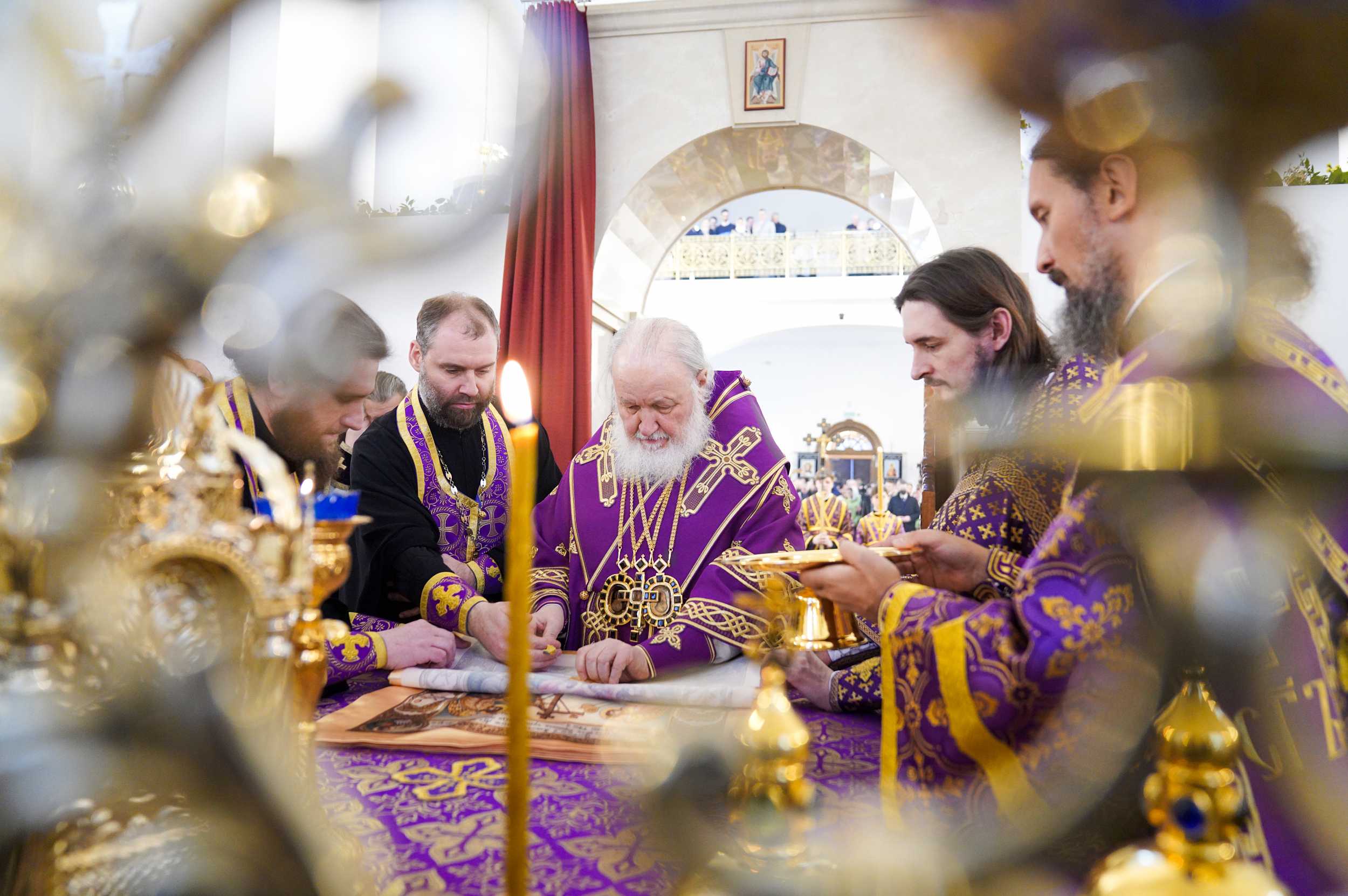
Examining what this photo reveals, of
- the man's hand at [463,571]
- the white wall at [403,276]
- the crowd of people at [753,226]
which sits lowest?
the man's hand at [463,571]

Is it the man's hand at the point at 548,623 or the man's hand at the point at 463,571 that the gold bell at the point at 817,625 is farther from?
the man's hand at the point at 463,571

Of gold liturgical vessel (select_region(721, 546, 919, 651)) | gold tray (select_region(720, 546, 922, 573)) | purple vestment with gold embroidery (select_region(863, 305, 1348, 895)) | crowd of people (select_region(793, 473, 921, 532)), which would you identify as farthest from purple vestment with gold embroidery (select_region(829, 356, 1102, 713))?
crowd of people (select_region(793, 473, 921, 532))

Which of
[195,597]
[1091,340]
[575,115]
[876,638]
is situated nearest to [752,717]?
[195,597]

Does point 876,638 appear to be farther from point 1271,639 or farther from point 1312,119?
point 1312,119

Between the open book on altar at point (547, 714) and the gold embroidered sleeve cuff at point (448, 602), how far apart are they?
13.8 inches

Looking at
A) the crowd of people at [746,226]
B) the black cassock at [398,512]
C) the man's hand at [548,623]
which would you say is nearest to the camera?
the man's hand at [548,623]

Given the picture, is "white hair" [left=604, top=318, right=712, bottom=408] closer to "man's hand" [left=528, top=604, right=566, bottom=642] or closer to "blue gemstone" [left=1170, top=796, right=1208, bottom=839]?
"man's hand" [left=528, top=604, right=566, bottom=642]

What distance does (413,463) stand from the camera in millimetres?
3025

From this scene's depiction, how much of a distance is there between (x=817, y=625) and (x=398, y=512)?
187cm

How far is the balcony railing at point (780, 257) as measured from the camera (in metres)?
16.9

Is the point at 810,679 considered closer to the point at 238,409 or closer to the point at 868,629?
the point at 868,629

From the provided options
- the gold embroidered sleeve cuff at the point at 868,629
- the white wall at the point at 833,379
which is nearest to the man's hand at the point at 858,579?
the gold embroidered sleeve cuff at the point at 868,629

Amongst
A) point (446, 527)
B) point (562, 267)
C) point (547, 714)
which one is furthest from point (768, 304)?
point (547, 714)

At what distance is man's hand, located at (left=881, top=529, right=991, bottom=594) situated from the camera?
5.95 feet
